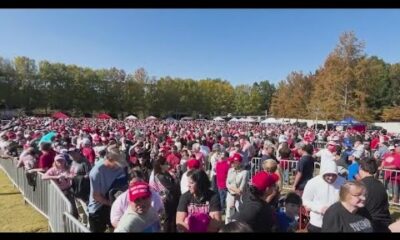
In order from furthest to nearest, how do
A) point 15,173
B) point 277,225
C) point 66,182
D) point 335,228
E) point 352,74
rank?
1. point 352,74
2. point 15,173
3. point 66,182
4. point 277,225
5. point 335,228

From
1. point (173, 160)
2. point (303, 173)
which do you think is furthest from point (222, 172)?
point (303, 173)

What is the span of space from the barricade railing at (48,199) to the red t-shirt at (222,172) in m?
3.77

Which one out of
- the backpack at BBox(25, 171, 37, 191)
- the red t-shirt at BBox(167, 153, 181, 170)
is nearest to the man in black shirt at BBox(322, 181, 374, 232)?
the red t-shirt at BBox(167, 153, 181, 170)

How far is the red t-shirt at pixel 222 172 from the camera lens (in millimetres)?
9516

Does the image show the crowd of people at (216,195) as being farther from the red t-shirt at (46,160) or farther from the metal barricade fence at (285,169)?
the metal barricade fence at (285,169)

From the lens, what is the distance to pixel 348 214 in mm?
4316

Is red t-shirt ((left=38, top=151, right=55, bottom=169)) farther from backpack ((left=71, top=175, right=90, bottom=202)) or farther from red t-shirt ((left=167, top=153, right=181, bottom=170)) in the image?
red t-shirt ((left=167, top=153, right=181, bottom=170))

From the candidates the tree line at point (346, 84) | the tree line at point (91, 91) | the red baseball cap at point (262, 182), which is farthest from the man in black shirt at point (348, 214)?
the tree line at point (91, 91)

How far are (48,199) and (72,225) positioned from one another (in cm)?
400

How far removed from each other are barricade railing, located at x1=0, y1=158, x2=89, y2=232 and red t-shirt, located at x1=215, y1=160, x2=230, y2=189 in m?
3.77
